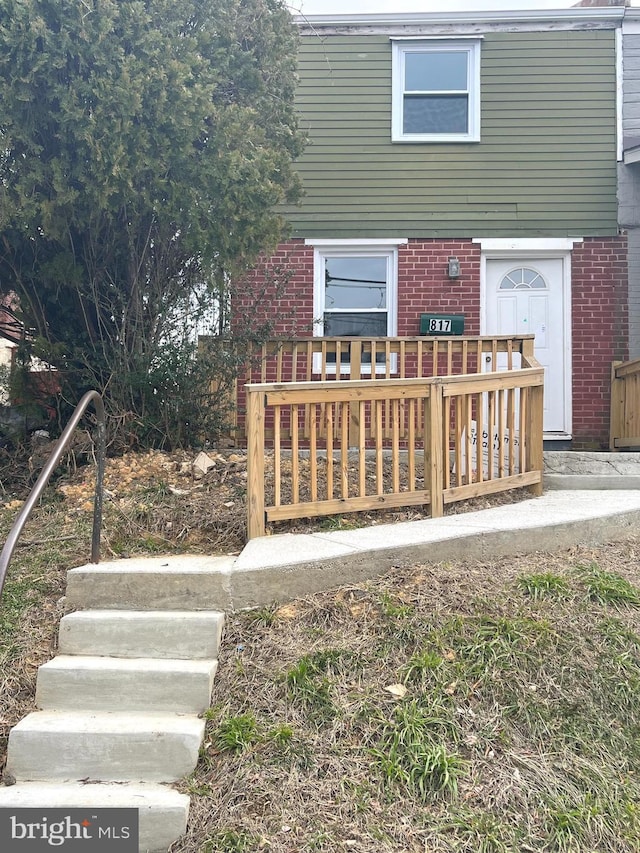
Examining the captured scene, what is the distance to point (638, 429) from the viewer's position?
754cm

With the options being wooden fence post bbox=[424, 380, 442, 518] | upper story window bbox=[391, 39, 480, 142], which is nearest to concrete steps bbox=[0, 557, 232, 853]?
wooden fence post bbox=[424, 380, 442, 518]

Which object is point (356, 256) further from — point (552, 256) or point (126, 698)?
point (126, 698)

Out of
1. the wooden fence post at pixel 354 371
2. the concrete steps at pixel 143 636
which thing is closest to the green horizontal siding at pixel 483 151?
the wooden fence post at pixel 354 371

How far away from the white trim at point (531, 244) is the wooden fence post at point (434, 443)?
476 cm

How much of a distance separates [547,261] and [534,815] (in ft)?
25.4

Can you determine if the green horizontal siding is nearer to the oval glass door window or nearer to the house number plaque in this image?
the oval glass door window

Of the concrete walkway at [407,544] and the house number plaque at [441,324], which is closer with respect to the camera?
the concrete walkway at [407,544]

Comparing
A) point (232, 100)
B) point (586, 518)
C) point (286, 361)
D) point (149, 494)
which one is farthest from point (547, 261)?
point (149, 494)

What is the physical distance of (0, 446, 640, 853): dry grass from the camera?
2.68 meters

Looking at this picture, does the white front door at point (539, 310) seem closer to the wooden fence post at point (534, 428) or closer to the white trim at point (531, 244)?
the white trim at point (531, 244)

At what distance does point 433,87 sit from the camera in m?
9.24

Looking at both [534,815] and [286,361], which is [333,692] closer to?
[534,815]

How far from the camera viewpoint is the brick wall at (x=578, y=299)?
8961 mm

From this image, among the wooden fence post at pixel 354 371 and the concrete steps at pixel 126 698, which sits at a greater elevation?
the wooden fence post at pixel 354 371
